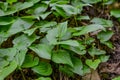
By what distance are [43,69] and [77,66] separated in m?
0.24

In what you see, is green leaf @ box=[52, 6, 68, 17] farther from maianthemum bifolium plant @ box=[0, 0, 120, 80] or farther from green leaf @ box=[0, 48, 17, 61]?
green leaf @ box=[0, 48, 17, 61]

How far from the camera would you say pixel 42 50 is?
1.79 metres

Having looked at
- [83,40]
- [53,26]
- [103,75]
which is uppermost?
[53,26]

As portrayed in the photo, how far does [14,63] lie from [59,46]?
0.36 metres

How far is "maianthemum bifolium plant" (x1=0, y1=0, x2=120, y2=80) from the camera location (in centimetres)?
178

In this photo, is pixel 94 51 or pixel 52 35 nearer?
pixel 52 35

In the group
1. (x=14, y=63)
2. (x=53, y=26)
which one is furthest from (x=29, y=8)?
(x=14, y=63)

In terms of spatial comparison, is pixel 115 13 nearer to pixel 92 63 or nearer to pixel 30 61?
pixel 92 63

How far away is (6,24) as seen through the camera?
208 centimetres

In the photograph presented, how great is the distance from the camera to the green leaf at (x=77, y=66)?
1799mm

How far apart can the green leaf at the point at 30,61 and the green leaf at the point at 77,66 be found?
0.87ft

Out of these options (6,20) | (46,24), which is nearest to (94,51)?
(46,24)

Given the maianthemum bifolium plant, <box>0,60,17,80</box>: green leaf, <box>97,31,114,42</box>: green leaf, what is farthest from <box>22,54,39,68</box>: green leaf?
<box>97,31,114,42</box>: green leaf

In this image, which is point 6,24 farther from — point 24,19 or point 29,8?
point 29,8
